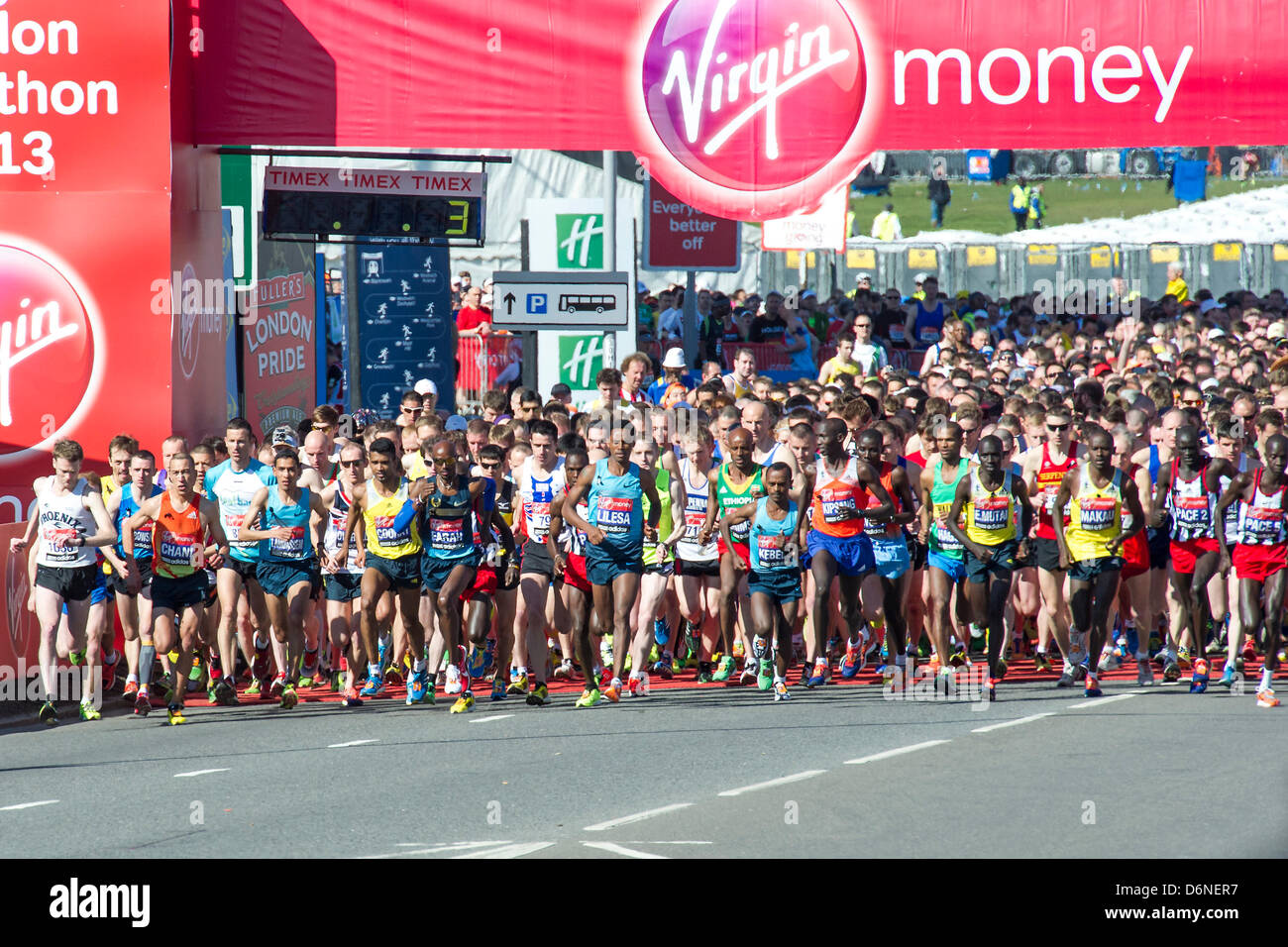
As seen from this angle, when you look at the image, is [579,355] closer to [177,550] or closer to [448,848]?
[177,550]

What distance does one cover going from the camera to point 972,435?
46.0ft

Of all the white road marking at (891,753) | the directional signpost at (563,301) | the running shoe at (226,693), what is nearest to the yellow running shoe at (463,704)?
the running shoe at (226,693)

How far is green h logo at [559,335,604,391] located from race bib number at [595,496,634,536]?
8.02 metres

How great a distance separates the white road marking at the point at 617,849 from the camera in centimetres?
770

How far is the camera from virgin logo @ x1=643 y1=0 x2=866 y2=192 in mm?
15195

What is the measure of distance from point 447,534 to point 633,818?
4065mm

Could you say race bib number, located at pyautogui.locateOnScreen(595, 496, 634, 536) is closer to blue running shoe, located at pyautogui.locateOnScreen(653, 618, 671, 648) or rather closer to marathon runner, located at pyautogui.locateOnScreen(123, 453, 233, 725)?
blue running shoe, located at pyautogui.locateOnScreen(653, 618, 671, 648)

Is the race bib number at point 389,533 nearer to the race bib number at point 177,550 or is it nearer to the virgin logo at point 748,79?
the race bib number at point 177,550

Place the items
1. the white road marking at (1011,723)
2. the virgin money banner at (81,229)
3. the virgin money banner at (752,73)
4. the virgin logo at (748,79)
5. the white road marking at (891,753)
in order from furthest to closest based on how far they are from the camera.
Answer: the virgin logo at (748,79), the virgin money banner at (752,73), the virgin money banner at (81,229), the white road marking at (1011,723), the white road marking at (891,753)

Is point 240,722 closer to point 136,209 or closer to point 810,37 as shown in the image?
point 136,209

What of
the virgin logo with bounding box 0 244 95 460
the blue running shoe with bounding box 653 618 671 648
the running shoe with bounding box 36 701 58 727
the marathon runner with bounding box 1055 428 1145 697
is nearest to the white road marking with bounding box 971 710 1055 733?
the marathon runner with bounding box 1055 428 1145 697

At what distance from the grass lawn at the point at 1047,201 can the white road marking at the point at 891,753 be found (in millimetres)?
37856

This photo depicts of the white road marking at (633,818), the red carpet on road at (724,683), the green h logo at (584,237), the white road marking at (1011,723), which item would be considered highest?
the green h logo at (584,237)

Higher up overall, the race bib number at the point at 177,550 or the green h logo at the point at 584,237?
the green h logo at the point at 584,237
